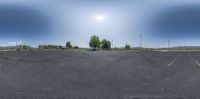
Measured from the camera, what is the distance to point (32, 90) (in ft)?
35.7

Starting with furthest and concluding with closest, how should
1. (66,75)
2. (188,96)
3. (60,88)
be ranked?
1. (66,75)
2. (60,88)
3. (188,96)

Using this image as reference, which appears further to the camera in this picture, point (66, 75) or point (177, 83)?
point (66, 75)

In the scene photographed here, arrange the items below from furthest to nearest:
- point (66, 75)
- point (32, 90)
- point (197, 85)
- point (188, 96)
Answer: point (66, 75) < point (197, 85) < point (32, 90) < point (188, 96)

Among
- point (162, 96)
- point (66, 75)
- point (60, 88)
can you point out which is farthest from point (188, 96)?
point (66, 75)

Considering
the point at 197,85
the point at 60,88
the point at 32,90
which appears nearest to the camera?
the point at 32,90

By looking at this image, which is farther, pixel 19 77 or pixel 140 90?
pixel 19 77

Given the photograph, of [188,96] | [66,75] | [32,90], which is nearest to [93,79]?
[66,75]

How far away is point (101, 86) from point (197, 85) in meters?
3.29

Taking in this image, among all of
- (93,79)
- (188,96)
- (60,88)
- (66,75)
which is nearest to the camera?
(188,96)

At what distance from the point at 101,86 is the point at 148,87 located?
1.51 meters

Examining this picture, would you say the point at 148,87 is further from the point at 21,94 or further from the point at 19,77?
the point at 19,77

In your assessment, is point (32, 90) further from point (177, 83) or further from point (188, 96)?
point (177, 83)

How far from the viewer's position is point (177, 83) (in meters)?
13.3

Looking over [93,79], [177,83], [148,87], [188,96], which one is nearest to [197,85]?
[177,83]
